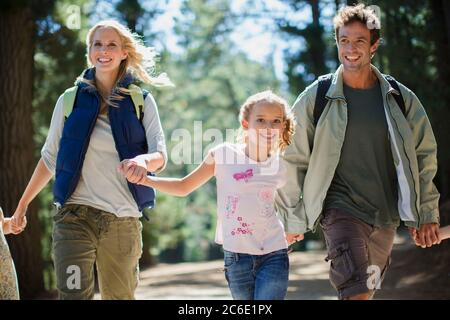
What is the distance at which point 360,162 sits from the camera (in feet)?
16.7

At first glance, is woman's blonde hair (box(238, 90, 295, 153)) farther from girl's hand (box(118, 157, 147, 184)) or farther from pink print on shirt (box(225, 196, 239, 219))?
girl's hand (box(118, 157, 147, 184))

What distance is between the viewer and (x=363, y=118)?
514cm

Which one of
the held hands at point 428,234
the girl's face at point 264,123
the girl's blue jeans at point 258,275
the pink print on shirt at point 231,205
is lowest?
the girl's blue jeans at point 258,275

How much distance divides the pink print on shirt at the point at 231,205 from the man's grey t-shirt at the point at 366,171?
0.68 meters

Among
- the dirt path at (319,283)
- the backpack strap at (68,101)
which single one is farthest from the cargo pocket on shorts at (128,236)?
the dirt path at (319,283)

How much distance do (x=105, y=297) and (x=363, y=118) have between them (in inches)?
75.7

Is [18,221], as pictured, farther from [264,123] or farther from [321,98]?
[321,98]

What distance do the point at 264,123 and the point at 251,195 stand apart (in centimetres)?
43

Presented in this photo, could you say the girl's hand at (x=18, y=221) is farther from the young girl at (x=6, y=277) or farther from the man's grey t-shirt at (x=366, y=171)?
the man's grey t-shirt at (x=366, y=171)

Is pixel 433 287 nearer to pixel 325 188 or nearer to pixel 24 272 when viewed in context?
pixel 24 272

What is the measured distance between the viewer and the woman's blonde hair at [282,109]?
4855mm

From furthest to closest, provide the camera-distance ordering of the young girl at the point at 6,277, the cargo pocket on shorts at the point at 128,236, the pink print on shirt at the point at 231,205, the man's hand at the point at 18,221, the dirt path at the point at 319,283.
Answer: the dirt path at the point at 319,283 < the man's hand at the point at 18,221 < the cargo pocket on shorts at the point at 128,236 < the pink print on shirt at the point at 231,205 < the young girl at the point at 6,277

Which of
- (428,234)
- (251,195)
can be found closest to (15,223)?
(251,195)
